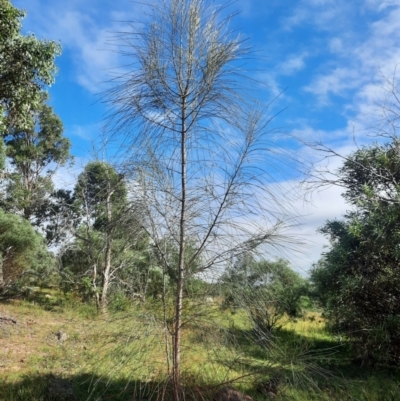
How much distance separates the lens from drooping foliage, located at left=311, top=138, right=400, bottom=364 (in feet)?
19.4

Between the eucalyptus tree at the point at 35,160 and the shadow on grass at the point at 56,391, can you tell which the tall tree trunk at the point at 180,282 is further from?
the eucalyptus tree at the point at 35,160

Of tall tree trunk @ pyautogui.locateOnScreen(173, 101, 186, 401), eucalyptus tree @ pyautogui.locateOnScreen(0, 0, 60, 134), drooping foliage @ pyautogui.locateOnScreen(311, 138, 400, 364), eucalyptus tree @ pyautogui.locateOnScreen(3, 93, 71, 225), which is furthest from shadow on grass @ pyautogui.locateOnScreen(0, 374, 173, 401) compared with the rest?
eucalyptus tree @ pyautogui.locateOnScreen(3, 93, 71, 225)

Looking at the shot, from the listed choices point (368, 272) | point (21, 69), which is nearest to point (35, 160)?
point (21, 69)

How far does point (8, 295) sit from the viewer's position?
43.2 ft

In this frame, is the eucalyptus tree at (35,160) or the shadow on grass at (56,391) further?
the eucalyptus tree at (35,160)

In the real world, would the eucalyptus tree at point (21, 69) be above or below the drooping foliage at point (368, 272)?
above

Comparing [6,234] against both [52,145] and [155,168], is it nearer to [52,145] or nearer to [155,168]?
[52,145]

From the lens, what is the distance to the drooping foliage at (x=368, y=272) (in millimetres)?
5922

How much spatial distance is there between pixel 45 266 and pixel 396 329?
36.3 ft

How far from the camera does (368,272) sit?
703 cm

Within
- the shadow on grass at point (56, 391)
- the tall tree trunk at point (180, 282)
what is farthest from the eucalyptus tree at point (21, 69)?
the tall tree trunk at point (180, 282)

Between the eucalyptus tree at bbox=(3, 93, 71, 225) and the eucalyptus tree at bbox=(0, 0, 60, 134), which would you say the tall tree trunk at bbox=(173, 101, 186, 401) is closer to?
the eucalyptus tree at bbox=(0, 0, 60, 134)

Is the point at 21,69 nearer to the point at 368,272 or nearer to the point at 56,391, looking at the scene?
the point at 56,391

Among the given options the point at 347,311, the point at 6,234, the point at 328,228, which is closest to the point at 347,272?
the point at 347,311
